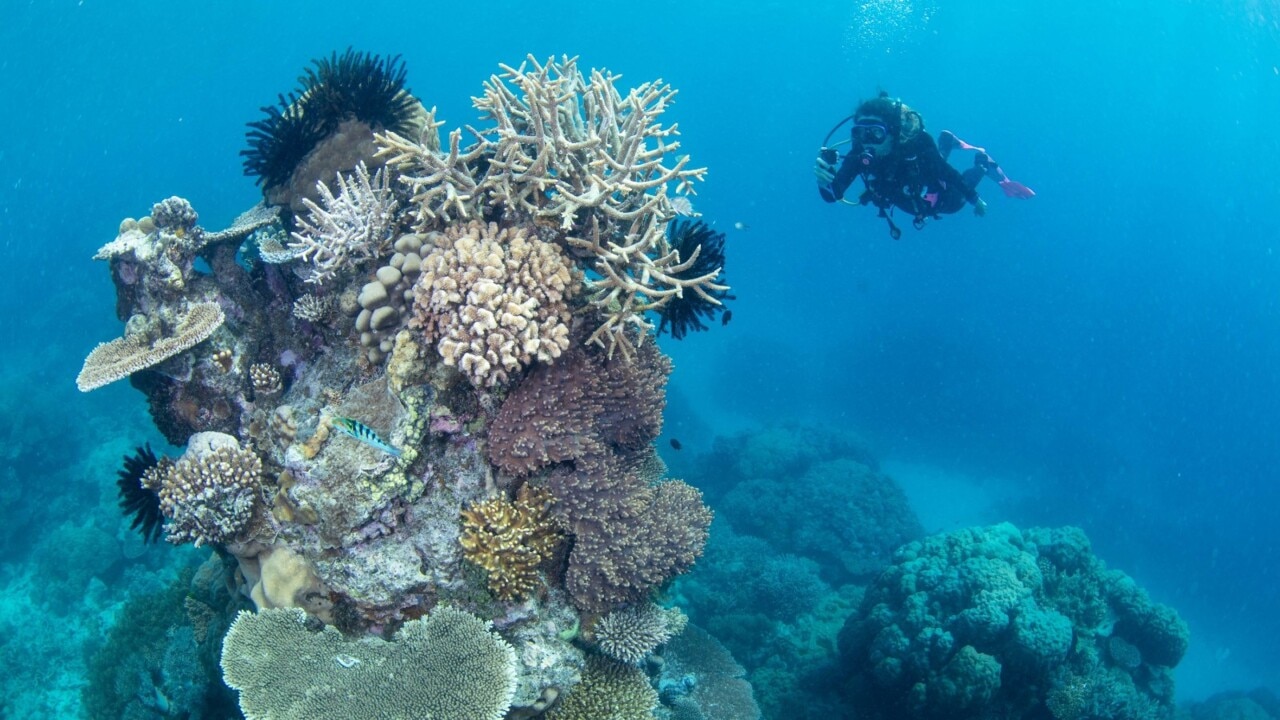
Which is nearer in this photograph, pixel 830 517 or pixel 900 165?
pixel 900 165

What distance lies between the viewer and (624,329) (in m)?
5.10

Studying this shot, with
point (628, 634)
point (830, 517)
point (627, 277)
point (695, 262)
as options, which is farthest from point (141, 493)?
point (830, 517)

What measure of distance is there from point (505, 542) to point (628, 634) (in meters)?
1.44

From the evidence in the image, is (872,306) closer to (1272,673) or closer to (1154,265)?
(1154,265)

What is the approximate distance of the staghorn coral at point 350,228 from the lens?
502cm

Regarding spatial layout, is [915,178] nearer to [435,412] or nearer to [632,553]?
[632,553]

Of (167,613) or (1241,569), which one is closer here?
(167,613)

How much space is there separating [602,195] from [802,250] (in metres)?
83.8

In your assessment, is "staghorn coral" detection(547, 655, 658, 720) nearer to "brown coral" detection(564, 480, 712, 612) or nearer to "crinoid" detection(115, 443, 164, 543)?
"brown coral" detection(564, 480, 712, 612)

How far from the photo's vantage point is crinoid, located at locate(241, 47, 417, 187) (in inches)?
226

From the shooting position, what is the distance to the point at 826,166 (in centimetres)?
1116

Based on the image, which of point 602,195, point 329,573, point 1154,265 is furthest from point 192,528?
point 1154,265

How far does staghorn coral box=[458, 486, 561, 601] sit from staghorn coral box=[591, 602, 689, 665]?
30.6 inches

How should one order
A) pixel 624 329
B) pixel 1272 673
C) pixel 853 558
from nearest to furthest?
1. pixel 624 329
2. pixel 853 558
3. pixel 1272 673
